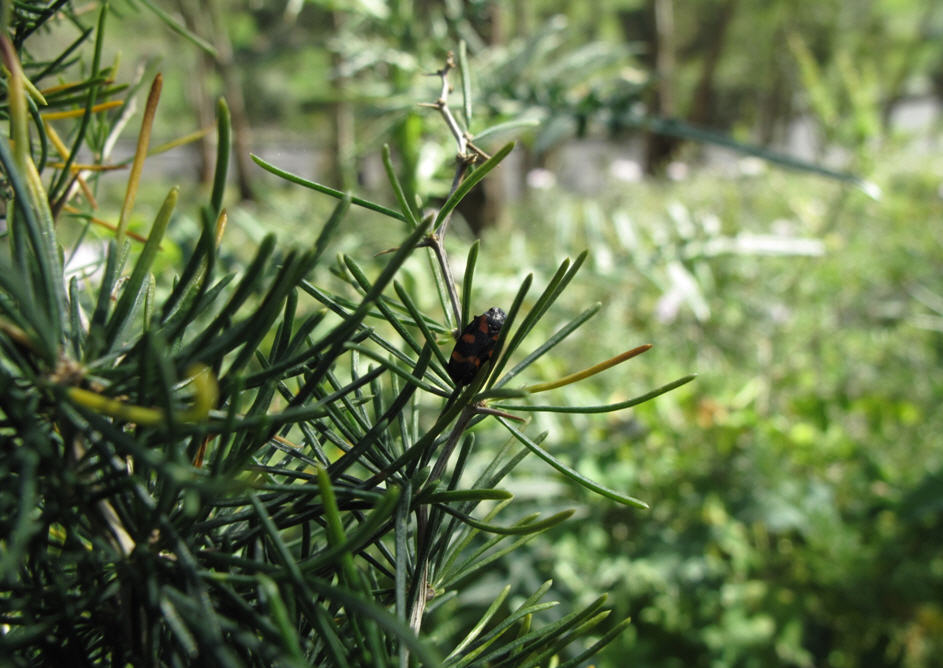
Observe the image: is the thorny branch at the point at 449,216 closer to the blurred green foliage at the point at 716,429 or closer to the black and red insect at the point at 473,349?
the black and red insect at the point at 473,349

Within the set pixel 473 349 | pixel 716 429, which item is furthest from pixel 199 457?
pixel 716 429

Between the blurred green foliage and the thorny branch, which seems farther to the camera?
the blurred green foliage

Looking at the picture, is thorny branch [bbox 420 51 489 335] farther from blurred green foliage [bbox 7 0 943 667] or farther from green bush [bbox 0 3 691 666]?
blurred green foliage [bbox 7 0 943 667]

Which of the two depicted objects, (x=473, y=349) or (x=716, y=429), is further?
(x=716, y=429)

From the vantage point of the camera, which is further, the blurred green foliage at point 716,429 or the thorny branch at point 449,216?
the blurred green foliage at point 716,429

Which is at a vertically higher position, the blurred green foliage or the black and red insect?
the black and red insect

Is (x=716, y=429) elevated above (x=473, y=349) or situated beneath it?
situated beneath

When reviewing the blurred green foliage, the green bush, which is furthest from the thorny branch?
the blurred green foliage

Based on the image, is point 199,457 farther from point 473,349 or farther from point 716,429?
point 716,429

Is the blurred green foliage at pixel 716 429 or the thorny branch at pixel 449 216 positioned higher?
the thorny branch at pixel 449 216

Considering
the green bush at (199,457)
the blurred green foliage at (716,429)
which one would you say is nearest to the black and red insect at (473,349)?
the green bush at (199,457)
